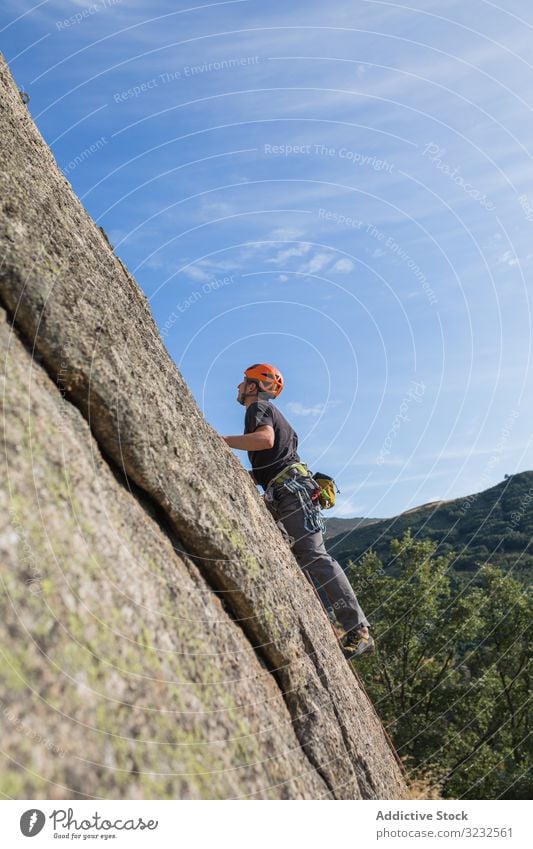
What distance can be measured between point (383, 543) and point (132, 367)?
10707 cm

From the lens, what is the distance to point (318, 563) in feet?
37.2

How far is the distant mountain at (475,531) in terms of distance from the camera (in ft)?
265

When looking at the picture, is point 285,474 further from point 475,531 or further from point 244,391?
point 475,531

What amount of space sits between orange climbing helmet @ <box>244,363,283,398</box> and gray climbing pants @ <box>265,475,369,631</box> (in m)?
1.79

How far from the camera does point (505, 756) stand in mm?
36750

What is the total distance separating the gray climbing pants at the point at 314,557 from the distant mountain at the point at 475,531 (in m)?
59.1

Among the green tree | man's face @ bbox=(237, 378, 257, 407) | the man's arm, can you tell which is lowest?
the green tree

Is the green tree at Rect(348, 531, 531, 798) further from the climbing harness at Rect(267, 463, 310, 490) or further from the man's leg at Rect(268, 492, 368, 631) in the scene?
the climbing harness at Rect(267, 463, 310, 490)

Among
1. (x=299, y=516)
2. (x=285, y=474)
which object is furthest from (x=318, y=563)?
(x=285, y=474)

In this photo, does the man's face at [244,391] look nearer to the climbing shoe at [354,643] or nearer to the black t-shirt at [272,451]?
the black t-shirt at [272,451]

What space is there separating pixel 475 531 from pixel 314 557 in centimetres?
9249

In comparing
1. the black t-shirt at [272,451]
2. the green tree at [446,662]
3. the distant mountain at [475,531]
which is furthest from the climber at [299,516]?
the distant mountain at [475,531]
